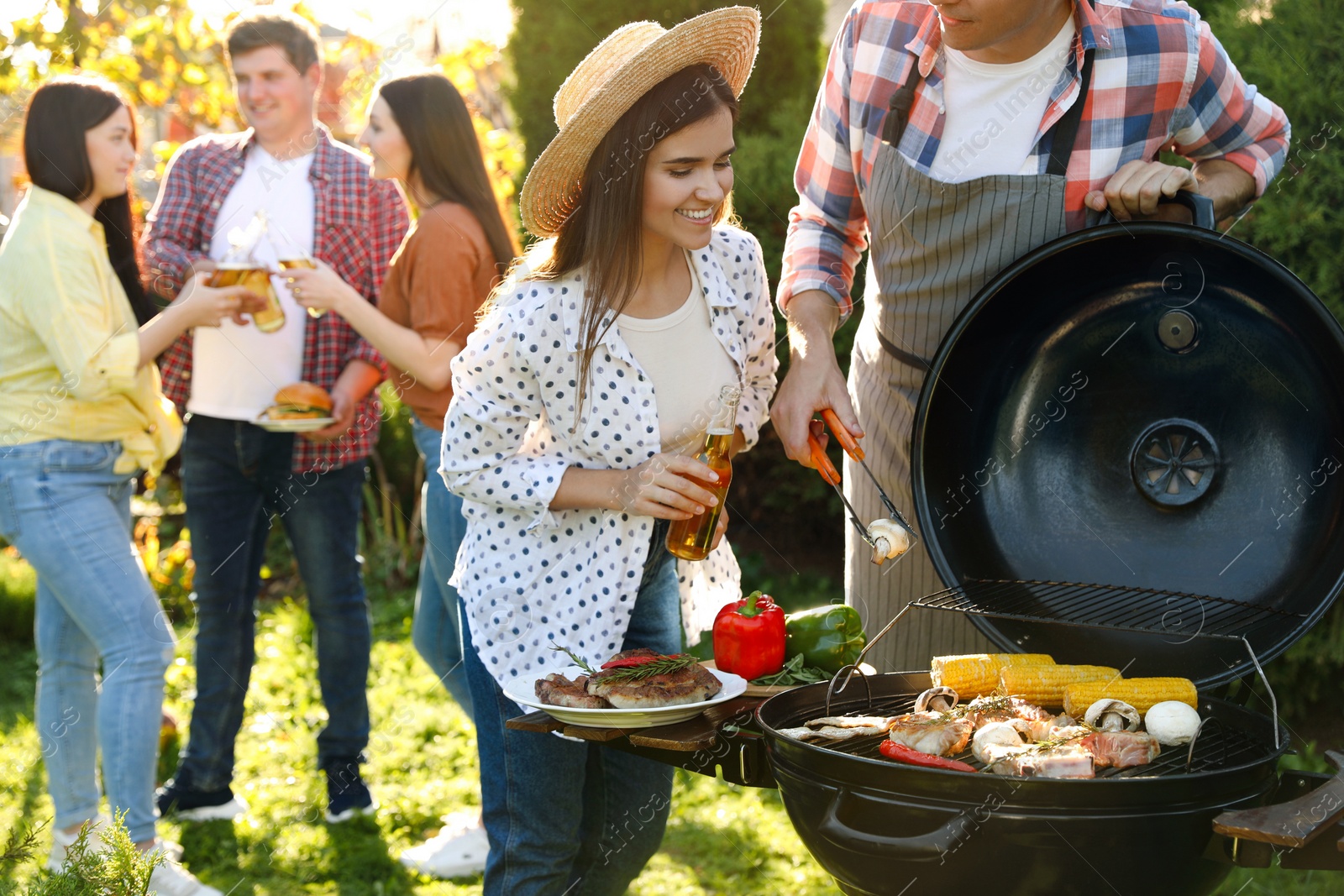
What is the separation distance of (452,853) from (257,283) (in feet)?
6.38

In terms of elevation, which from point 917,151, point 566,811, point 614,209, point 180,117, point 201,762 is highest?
point 180,117

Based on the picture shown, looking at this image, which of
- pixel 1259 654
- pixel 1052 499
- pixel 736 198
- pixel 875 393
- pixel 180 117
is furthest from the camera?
pixel 180 117

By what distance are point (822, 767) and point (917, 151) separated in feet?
4.18

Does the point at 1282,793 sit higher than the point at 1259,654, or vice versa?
the point at 1259,654

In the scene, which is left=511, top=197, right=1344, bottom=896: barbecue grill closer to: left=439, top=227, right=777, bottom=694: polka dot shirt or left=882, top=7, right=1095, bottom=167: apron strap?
left=882, top=7, right=1095, bottom=167: apron strap

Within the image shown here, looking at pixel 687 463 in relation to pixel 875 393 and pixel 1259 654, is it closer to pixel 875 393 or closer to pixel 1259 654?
pixel 875 393

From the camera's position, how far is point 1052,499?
2184mm

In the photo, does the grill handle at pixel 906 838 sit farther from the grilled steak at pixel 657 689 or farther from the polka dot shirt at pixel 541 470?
the polka dot shirt at pixel 541 470

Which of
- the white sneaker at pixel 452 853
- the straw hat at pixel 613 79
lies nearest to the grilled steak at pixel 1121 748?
the straw hat at pixel 613 79

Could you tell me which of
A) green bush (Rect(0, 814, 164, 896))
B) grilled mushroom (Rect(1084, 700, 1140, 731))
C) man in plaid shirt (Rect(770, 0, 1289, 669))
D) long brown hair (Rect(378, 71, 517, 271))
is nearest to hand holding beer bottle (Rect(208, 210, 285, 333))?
long brown hair (Rect(378, 71, 517, 271))

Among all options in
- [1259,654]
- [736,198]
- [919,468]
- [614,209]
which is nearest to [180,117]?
[736,198]

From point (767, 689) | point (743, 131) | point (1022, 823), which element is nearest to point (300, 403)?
point (767, 689)

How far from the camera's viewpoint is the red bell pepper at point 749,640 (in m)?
2.35

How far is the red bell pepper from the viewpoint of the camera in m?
2.35
